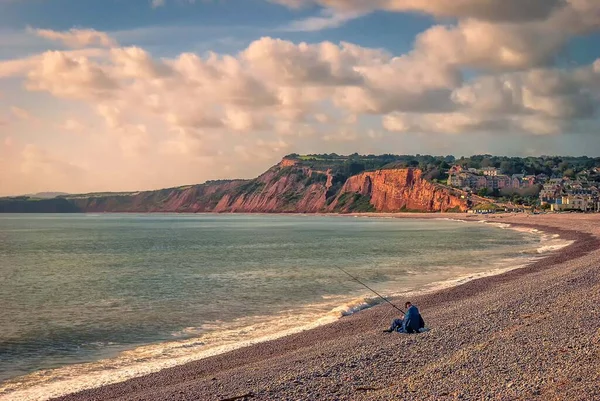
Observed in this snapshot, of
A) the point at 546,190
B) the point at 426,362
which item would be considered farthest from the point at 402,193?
the point at 426,362

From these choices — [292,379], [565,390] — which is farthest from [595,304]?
[292,379]

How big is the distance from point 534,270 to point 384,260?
13132 mm

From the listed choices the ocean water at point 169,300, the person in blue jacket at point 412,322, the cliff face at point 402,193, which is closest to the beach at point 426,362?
the person in blue jacket at point 412,322

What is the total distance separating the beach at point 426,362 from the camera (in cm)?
918

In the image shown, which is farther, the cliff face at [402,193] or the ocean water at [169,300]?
the cliff face at [402,193]

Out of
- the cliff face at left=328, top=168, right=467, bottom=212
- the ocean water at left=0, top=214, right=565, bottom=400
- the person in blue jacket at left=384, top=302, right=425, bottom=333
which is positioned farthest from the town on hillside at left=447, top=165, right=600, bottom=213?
the person in blue jacket at left=384, top=302, right=425, bottom=333

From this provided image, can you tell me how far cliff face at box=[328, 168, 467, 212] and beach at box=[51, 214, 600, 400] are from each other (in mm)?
139699

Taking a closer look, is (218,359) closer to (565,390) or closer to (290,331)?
(290,331)

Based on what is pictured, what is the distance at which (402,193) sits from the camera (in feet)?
567

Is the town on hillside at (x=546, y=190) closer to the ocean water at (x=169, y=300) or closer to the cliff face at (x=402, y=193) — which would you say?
the cliff face at (x=402, y=193)

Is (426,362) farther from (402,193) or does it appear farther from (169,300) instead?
(402,193)

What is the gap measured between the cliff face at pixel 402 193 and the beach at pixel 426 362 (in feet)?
458

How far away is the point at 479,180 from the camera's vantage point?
19000 centimetres

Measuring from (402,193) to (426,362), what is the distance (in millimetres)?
164452
